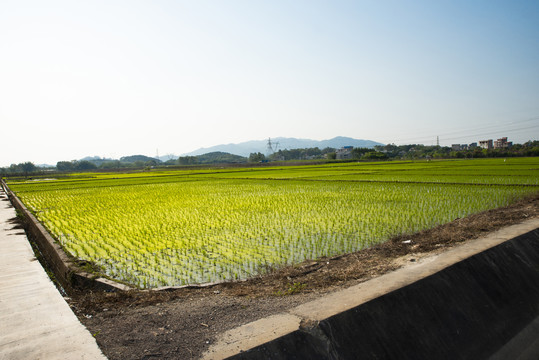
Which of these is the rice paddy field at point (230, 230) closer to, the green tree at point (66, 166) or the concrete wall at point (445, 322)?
the concrete wall at point (445, 322)

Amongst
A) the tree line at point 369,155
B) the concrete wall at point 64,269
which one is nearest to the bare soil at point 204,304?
the concrete wall at point 64,269

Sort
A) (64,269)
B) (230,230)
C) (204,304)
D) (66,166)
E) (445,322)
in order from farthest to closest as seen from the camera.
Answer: (66,166), (230,230), (64,269), (204,304), (445,322)

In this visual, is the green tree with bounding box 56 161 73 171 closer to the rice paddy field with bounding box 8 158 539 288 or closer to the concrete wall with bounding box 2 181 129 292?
the rice paddy field with bounding box 8 158 539 288

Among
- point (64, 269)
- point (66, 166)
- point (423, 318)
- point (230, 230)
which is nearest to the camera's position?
point (423, 318)

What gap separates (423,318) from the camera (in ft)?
10.5

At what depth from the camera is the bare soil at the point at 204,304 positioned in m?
2.71

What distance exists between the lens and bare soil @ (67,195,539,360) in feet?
8.91

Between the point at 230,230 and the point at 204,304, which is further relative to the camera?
the point at 230,230

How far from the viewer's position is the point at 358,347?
274cm

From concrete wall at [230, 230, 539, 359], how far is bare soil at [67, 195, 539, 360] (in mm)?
655

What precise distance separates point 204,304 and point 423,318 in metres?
2.14

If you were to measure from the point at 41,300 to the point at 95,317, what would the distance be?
953mm

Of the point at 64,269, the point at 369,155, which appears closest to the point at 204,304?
the point at 64,269

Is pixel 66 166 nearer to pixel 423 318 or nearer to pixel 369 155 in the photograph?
pixel 369 155
